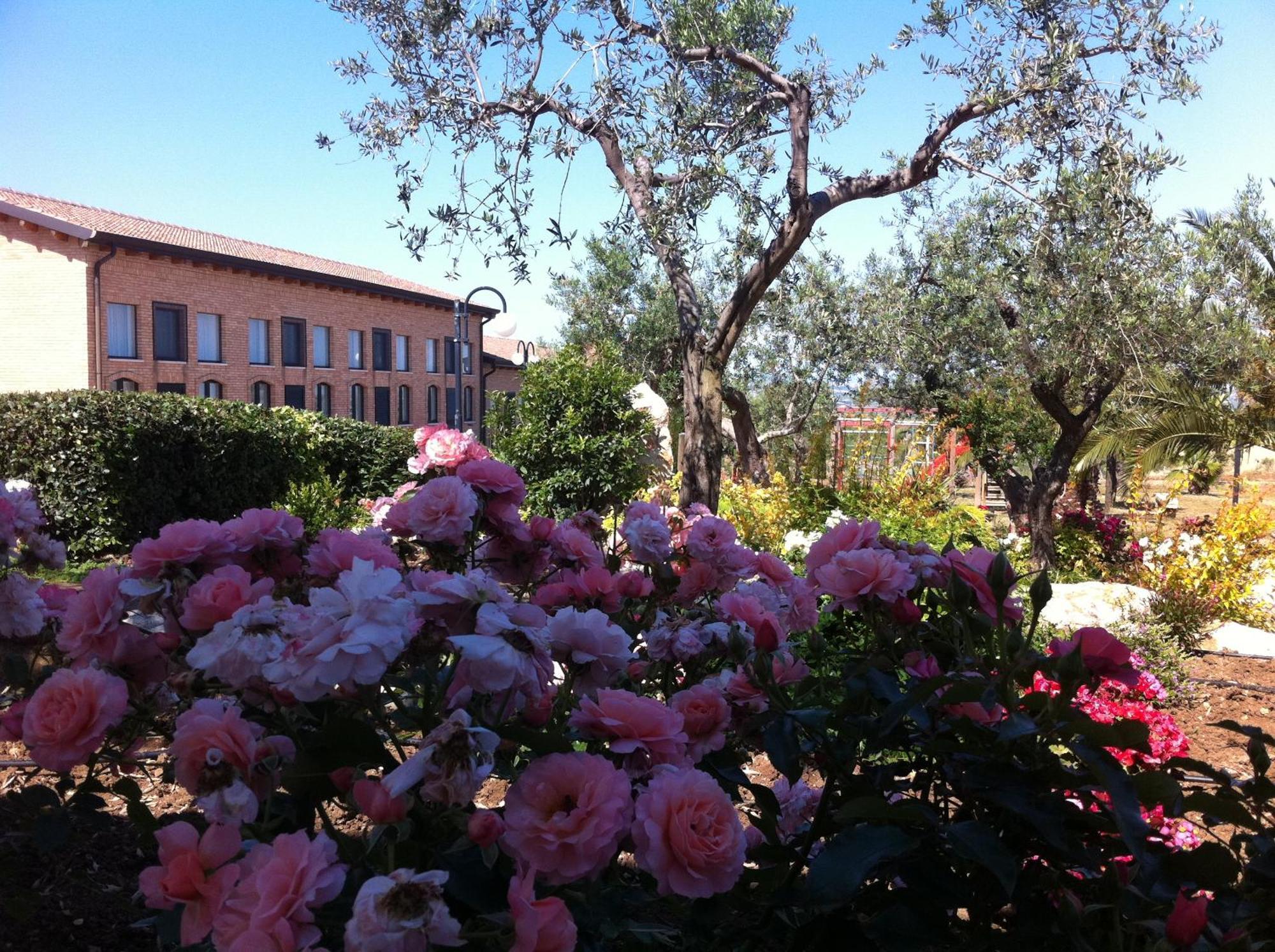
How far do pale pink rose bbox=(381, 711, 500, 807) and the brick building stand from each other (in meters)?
16.4

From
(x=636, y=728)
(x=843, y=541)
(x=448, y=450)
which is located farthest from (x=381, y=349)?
(x=636, y=728)

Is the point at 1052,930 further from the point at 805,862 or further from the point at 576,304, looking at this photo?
the point at 576,304

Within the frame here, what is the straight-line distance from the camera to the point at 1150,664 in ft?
18.0

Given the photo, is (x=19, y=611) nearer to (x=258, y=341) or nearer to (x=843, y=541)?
(x=843, y=541)

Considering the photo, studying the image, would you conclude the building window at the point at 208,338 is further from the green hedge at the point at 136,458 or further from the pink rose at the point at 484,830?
the pink rose at the point at 484,830

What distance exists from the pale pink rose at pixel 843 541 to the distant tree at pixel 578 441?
25.1 feet

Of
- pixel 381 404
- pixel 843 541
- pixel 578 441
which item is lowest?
pixel 843 541

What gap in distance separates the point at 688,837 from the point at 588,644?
29 centimetres

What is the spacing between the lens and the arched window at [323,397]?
27.5 meters

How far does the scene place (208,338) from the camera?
2391cm

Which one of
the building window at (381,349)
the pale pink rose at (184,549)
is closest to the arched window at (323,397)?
the building window at (381,349)

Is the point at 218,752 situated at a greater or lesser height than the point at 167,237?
lesser

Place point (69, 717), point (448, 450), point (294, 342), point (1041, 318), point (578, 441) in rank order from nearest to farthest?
point (69, 717)
point (448, 450)
point (578, 441)
point (1041, 318)
point (294, 342)

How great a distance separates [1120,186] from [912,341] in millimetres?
5085
